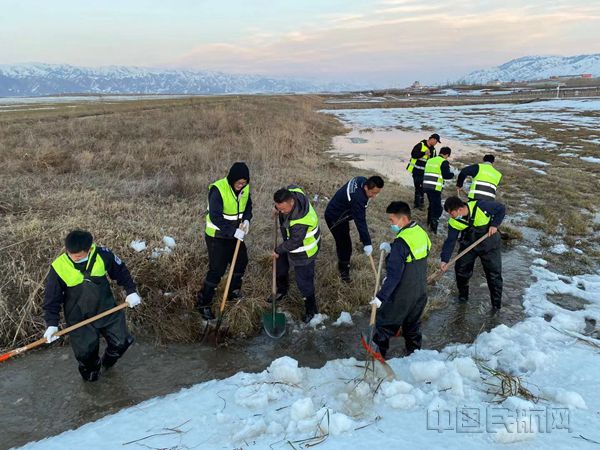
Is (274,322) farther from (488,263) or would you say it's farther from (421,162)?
(421,162)

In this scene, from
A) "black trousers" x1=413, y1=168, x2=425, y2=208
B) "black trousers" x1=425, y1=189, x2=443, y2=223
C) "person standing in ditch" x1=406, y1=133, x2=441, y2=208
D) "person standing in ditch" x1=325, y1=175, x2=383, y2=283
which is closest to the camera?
"person standing in ditch" x1=325, y1=175, x2=383, y2=283

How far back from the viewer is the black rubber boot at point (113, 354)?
12.9 feet

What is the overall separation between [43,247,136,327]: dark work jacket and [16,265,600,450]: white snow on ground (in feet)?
3.25

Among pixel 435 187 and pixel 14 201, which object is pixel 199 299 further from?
pixel 435 187

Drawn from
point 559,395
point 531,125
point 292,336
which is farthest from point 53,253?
point 531,125

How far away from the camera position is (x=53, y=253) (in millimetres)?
5352

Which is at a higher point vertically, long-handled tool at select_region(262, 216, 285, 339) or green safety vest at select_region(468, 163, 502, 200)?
green safety vest at select_region(468, 163, 502, 200)

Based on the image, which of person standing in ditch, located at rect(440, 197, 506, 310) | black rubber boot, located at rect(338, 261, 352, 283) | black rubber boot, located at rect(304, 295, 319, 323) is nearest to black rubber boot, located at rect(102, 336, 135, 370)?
black rubber boot, located at rect(304, 295, 319, 323)

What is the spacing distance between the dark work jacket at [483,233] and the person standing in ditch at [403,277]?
1.24 m

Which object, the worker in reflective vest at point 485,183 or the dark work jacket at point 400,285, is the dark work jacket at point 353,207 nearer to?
the dark work jacket at point 400,285

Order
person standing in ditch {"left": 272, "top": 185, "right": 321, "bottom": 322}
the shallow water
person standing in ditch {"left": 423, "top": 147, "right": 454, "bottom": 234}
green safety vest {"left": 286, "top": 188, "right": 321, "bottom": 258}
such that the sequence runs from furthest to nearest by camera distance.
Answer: person standing in ditch {"left": 423, "top": 147, "right": 454, "bottom": 234}, green safety vest {"left": 286, "top": 188, "right": 321, "bottom": 258}, person standing in ditch {"left": 272, "top": 185, "right": 321, "bottom": 322}, the shallow water

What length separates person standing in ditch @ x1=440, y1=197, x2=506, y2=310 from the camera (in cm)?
487

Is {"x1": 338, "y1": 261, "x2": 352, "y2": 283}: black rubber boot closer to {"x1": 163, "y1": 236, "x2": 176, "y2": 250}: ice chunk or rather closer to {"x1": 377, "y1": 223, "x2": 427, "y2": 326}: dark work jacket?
{"x1": 377, "y1": 223, "x2": 427, "y2": 326}: dark work jacket

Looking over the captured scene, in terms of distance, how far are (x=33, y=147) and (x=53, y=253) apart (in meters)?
8.30
